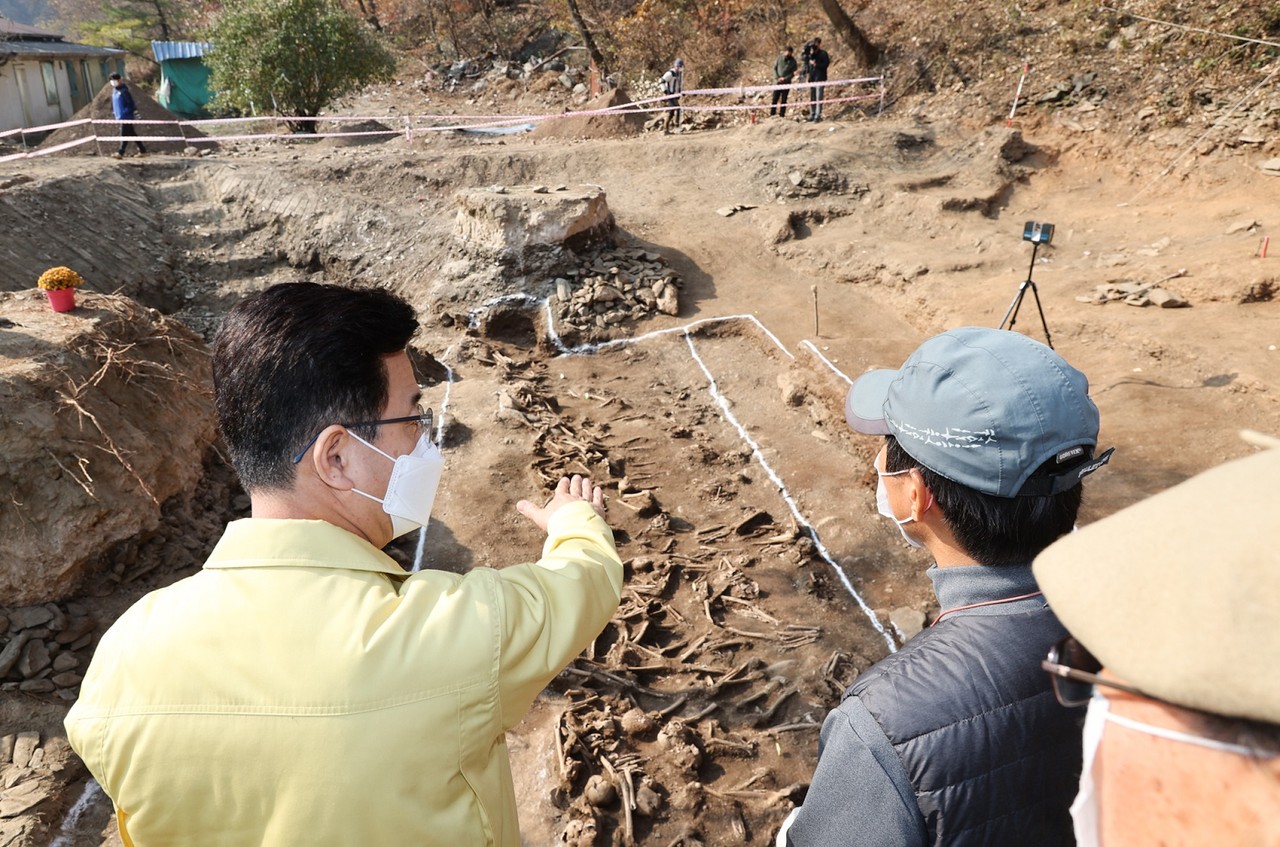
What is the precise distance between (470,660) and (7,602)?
4.54m

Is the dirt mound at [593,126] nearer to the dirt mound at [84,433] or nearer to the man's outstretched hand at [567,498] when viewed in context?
the dirt mound at [84,433]

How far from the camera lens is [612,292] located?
1000 centimetres

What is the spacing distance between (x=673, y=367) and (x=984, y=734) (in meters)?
7.64

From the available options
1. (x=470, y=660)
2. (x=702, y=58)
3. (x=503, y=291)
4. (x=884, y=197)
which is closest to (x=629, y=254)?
(x=503, y=291)

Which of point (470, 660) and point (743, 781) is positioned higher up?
point (470, 660)

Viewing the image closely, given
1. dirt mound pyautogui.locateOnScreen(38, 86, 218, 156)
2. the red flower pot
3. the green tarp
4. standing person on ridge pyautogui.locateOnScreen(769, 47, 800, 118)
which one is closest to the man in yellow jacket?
the red flower pot

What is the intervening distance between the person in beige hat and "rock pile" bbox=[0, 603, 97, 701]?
17.1 ft

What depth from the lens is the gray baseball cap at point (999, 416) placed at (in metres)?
1.58

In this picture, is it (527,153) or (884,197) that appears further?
(527,153)

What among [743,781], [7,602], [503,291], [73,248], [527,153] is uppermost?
[527,153]

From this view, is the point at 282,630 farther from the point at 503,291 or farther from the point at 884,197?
the point at 884,197

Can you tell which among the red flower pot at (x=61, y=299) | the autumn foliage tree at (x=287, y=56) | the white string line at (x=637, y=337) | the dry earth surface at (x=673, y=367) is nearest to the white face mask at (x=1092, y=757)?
the dry earth surface at (x=673, y=367)

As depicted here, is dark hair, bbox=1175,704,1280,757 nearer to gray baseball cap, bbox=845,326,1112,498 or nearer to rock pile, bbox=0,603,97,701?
gray baseball cap, bbox=845,326,1112,498

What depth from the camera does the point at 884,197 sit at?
467 inches
